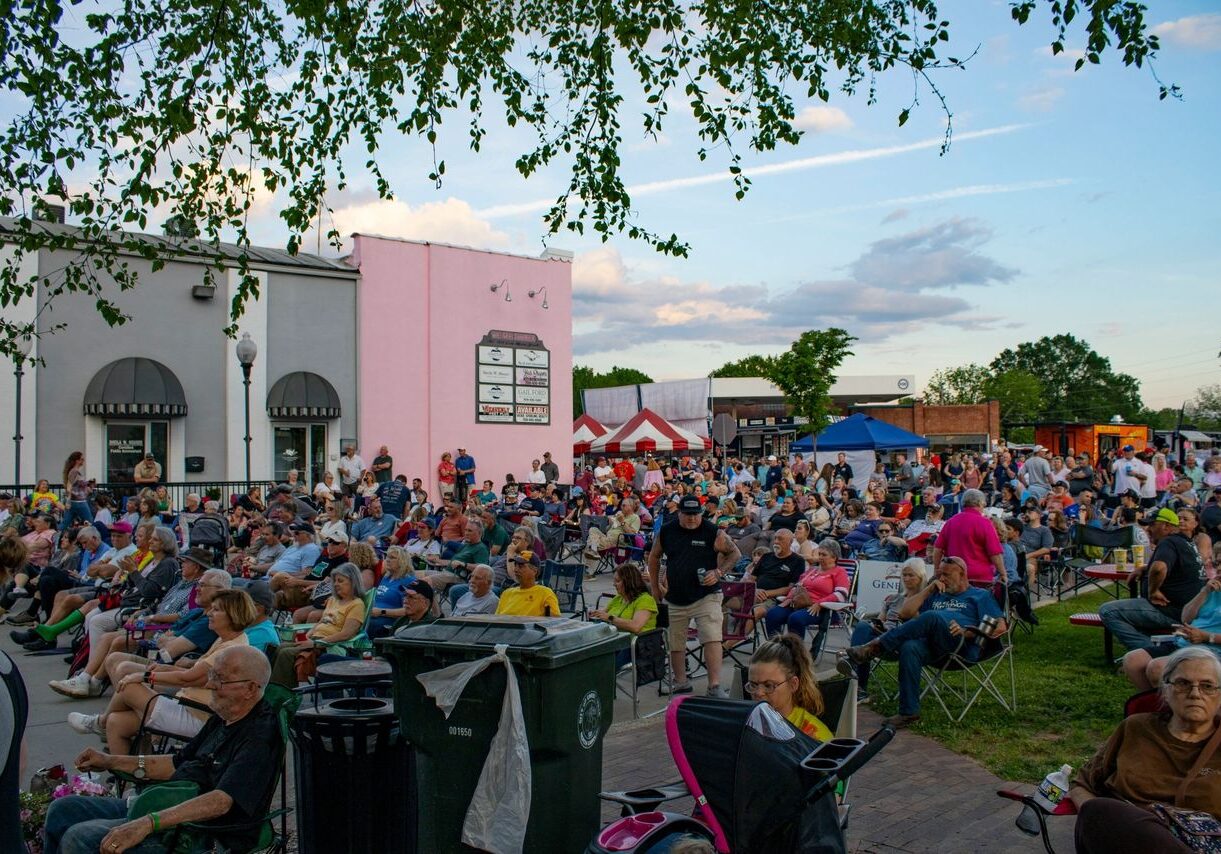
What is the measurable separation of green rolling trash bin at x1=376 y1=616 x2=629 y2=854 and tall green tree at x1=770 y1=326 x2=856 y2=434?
95.2 feet

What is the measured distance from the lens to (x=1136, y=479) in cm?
1741

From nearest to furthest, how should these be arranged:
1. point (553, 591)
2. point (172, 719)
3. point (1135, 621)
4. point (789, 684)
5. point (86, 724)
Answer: point (789, 684), point (172, 719), point (86, 724), point (1135, 621), point (553, 591)

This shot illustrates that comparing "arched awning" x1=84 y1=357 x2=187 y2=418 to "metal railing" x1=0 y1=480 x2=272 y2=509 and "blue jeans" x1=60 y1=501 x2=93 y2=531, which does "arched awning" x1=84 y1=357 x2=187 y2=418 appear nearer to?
"metal railing" x1=0 y1=480 x2=272 y2=509

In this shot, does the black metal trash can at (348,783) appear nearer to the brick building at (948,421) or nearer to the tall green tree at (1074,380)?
the brick building at (948,421)

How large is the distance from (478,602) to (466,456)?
1656 centimetres

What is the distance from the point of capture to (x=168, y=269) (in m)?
22.6

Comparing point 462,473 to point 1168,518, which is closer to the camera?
point 1168,518

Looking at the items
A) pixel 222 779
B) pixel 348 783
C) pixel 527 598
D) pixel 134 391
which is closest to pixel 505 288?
pixel 134 391

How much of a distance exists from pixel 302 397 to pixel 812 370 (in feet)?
56.0

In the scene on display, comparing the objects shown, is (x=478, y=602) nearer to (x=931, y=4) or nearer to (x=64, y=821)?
(x=64, y=821)

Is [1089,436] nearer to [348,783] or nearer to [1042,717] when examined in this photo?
[1042,717]

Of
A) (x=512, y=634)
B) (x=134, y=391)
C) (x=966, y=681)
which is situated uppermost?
(x=134, y=391)

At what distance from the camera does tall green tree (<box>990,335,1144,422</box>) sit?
12500 centimetres

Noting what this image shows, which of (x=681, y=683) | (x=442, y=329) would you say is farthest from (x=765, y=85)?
(x=442, y=329)
